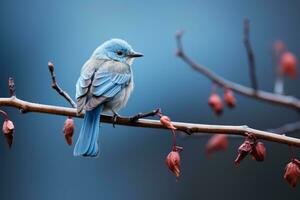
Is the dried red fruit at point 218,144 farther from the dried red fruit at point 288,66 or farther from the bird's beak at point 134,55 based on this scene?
the bird's beak at point 134,55

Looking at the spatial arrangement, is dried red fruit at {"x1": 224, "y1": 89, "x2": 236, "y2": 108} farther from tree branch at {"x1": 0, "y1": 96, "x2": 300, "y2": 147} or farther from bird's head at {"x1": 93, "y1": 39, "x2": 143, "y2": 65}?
bird's head at {"x1": 93, "y1": 39, "x2": 143, "y2": 65}

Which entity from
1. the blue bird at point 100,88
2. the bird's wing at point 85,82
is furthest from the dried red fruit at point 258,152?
the bird's wing at point 85,82

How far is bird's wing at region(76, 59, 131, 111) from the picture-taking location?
4.41 m

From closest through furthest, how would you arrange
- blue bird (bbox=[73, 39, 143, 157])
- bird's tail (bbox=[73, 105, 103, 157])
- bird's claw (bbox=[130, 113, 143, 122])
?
bird's claw (bbox=[130, 113, 143, 122]), bird's tail (bbox=[73, 105, 103, 157]), blue bird (bbox=[73, 39, 143, 157])

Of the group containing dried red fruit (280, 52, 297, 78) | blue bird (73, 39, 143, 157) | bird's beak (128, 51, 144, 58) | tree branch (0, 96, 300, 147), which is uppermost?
bird's beak (128, 51, 144, 58)

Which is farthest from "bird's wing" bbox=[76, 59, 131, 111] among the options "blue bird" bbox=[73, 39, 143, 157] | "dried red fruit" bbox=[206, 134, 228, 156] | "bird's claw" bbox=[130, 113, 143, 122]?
"dried red fruit" bbox=[206, 134, 228, 156]

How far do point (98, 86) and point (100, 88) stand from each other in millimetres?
36

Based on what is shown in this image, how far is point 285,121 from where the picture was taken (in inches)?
328

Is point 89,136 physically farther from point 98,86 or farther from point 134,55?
point 134,55

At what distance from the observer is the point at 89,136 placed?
4.19 m

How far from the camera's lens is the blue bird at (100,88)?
4.18m

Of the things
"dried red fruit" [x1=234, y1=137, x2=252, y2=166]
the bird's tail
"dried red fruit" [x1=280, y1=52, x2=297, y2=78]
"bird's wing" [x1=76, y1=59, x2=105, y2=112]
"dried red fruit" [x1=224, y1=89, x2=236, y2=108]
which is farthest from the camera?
"dried red fruit" [x1=280, y1=52, x2=297, y2=78]

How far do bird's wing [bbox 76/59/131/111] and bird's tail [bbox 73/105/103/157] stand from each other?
0.28 feet

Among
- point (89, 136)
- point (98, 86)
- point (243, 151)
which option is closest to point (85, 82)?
point (98, 86)
